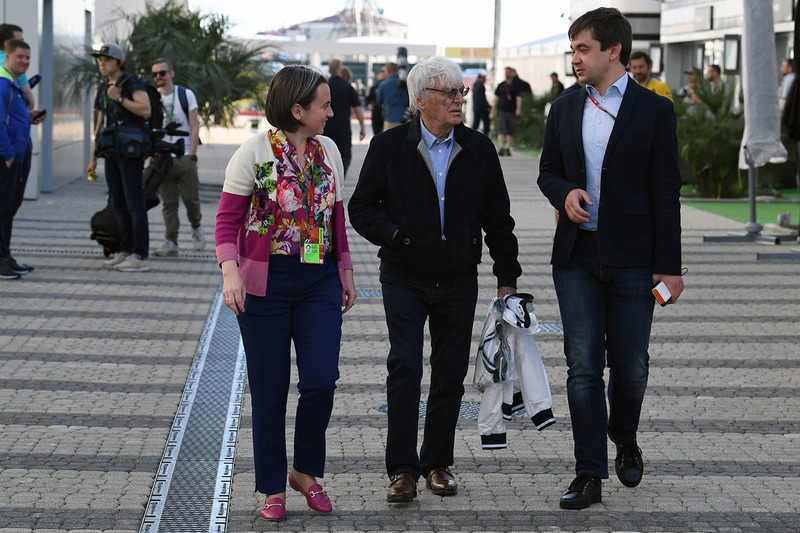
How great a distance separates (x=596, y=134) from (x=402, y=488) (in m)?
1.54

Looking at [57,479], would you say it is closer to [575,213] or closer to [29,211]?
[575,213]

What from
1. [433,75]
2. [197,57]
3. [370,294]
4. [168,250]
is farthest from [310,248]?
[197,57]

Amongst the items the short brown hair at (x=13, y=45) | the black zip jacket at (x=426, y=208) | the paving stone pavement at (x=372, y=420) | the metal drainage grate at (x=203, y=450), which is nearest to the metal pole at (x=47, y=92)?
the paving stone pavement at (x=372, y=420)

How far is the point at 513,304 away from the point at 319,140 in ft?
3.22

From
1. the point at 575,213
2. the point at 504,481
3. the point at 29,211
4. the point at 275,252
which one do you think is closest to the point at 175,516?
the point at 275,252

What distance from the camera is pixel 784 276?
36.9 feet

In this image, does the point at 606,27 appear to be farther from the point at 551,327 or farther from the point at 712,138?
the point at 712,138

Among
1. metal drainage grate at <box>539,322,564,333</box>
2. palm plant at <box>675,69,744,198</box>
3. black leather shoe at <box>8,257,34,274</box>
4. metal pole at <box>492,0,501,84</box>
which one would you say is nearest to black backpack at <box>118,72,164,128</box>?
black leather shoe at <box>8,257,34,274</box>

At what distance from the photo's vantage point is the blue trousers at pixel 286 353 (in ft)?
15.2

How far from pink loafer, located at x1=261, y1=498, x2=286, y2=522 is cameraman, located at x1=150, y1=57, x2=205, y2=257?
727 centimetres

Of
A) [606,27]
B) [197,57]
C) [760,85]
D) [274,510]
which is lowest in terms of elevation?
[274,510]

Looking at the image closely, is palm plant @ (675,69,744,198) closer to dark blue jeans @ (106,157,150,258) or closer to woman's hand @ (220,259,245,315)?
dark blue jeans @ (106,157,150,258)

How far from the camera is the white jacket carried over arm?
4.97 m

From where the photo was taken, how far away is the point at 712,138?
17516 millimetres
